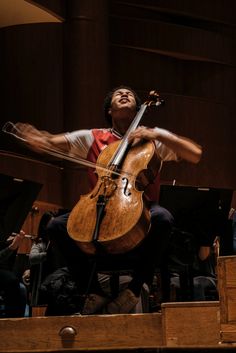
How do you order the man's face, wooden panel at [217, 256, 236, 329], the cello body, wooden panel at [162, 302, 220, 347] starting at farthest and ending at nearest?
the man's face → the cello body → wooden panel at [162, 302, 220, 347] → wooden panel at [217, 256, 236, 329]

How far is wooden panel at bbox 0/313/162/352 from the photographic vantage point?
139 inches

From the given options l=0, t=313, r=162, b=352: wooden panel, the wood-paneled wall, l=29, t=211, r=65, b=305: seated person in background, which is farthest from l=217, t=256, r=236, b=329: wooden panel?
the wood-paneled wall

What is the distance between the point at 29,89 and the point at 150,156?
5.08 m

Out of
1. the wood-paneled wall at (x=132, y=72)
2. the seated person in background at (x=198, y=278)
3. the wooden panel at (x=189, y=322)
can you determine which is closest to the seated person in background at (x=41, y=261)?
the seated person in background at (x=198, y=278)

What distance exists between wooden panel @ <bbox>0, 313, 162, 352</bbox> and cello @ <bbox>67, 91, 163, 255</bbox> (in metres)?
0.41

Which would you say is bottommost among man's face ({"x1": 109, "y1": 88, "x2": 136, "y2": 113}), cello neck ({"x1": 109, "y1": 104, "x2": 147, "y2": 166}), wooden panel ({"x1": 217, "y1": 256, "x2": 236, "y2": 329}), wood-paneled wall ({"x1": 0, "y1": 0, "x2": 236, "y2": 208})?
wooden panel ({"x1": 217, "y1": 256, "x2": 236, "y2": 329})

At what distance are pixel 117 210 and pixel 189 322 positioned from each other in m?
0.68

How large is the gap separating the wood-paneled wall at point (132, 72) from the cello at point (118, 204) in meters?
4.14

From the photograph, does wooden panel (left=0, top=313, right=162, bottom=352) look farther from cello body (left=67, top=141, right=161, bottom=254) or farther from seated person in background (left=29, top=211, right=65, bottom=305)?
seated person in background (left=29, top=211, right=65, bottom=305)

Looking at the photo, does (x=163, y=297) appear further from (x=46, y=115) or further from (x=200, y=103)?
(x=200, y=103)

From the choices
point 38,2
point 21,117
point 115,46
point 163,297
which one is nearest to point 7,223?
point 163,297

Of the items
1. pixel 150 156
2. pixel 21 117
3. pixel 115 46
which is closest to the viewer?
pixel 150 156

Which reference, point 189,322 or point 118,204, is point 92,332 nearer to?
point 189,322

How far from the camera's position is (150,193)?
4.26 meters
